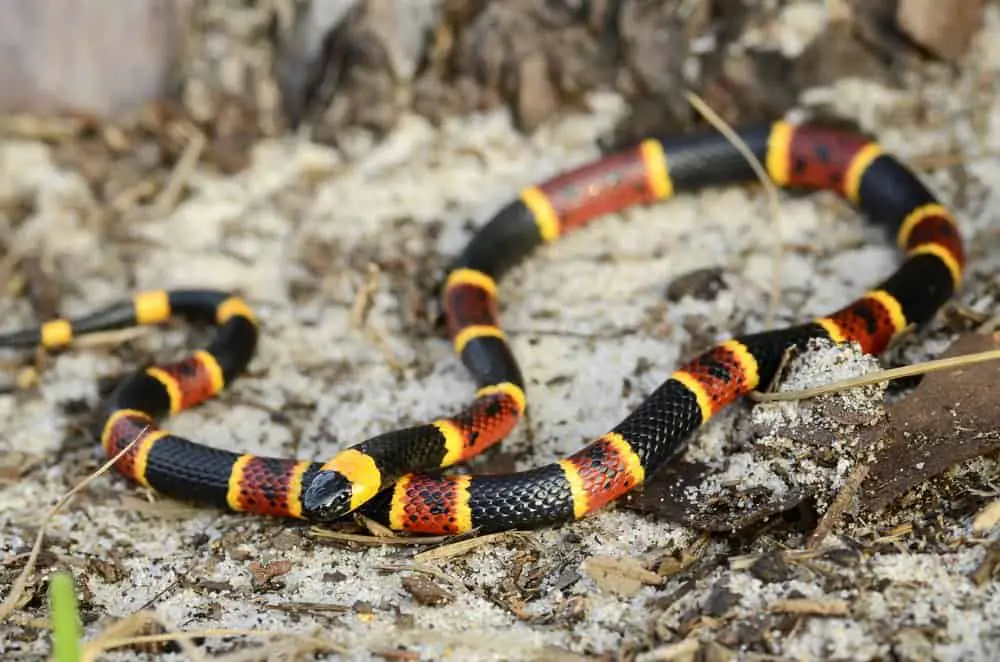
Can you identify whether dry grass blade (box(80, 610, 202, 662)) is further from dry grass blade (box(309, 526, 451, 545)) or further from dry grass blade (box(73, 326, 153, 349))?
dry grass blade (box(73, 326, 153, 349))

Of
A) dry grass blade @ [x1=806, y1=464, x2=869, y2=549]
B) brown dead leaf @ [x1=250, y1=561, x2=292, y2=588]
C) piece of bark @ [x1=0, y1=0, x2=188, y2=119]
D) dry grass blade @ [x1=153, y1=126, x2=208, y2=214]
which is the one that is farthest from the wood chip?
piece of bark @ [x1=0, y1=0, x2=188, y2=119]

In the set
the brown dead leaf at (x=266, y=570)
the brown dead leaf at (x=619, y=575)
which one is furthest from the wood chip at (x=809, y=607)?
the brown dead leaf at (x=266, y=570)

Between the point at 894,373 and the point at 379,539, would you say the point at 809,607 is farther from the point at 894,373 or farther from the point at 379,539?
the point at 379,539

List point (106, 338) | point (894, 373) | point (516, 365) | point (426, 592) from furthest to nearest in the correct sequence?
1. point (106, 338)
2. point (516, 365)
3. point (894, 373)
4. point (426, 592)

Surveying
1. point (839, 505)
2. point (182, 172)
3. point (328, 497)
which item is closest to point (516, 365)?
point (328, 497)

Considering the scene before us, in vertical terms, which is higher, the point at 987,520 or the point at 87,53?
the point at 87,53

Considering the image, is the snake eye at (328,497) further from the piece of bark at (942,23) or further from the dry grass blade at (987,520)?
the piece of bark at (942,23)

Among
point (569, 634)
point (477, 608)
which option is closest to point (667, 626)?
point (569, 634)
